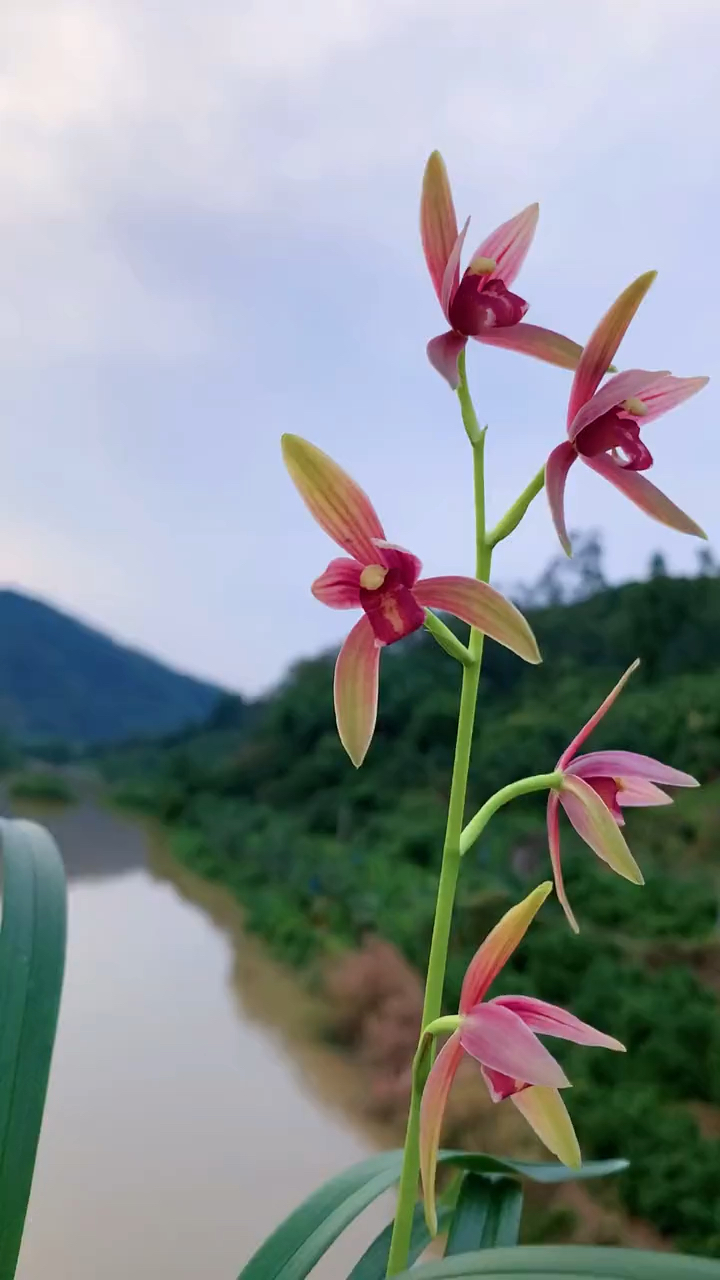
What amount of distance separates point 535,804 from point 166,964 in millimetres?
520

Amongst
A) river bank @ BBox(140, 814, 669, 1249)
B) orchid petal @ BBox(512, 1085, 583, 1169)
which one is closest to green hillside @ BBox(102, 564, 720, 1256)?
river bank @ BBox(140, 814, 669, 1249)

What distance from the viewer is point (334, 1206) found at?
0.41 metres

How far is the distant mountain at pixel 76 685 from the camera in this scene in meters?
1.53

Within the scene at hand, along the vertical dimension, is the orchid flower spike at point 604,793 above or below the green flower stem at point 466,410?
below

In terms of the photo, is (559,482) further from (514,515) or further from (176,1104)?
(176,1104)

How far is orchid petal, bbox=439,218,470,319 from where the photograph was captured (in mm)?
Result: 295

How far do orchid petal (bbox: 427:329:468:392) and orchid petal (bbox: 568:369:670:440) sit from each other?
0.14ft

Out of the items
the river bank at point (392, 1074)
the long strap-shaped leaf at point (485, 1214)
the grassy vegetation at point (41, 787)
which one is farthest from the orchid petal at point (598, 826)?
the grassy vegetation at point (41, 787)

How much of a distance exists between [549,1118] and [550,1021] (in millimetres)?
32

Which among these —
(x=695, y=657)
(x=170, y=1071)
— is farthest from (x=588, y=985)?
(x=695, y=657)

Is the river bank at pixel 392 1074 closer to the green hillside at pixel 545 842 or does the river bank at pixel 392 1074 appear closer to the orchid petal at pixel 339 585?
the green hillside at pixel 545 842

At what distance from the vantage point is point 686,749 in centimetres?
120

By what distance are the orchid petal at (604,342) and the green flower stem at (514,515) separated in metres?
0.03

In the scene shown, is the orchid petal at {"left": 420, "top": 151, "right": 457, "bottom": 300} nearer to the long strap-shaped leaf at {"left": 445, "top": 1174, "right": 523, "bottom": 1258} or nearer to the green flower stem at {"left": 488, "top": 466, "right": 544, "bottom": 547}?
the green flower stem at {"left": 488, "top": 466, "right": 544, "bottom": 547}
